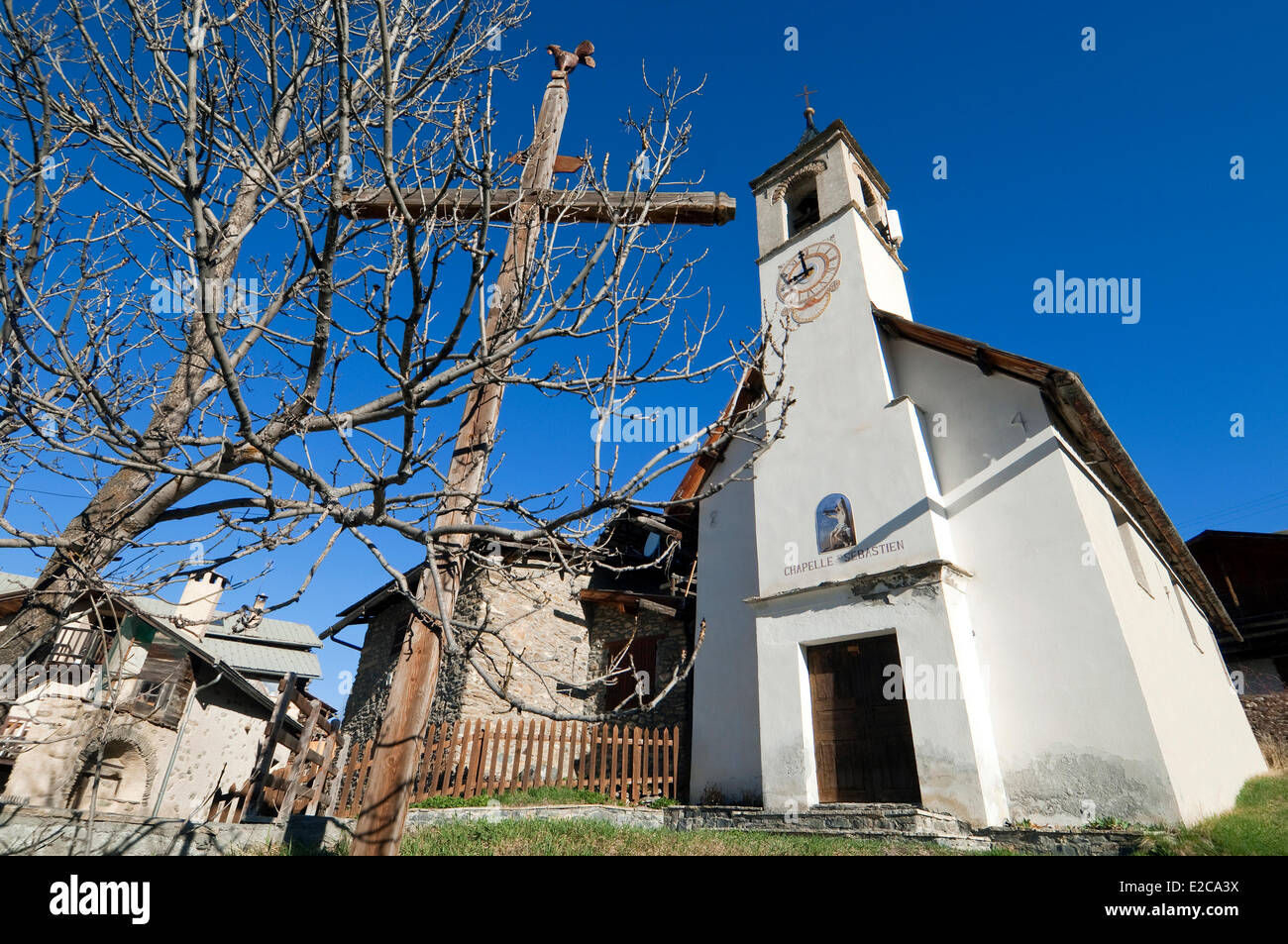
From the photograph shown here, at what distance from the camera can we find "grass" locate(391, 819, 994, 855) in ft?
19.9

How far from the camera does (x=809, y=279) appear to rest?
12500 millimetres

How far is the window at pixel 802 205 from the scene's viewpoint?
1375 centimetres

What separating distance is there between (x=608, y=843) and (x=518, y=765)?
4381 mm

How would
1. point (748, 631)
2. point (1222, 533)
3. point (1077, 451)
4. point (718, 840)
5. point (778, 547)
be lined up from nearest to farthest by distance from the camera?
point (718, 840)
point (1077, 451)
point (778, 547)
point (748, 631)
point (1222, 533)

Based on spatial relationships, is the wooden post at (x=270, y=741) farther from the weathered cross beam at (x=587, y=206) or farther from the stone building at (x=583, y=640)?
the weathered cross beam at (x=587, y=206)

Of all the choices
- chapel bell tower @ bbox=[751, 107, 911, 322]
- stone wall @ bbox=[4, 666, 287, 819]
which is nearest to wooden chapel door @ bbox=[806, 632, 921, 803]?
chapel bell tower @ bbox=[751, 107, 911, 322]

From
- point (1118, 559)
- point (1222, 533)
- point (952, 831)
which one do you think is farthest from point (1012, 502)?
point (1222, 533)

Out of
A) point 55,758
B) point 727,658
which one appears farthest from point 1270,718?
point 55,758

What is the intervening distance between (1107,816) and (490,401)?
26.7 feet

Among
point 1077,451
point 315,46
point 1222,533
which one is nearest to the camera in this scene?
point 315,46

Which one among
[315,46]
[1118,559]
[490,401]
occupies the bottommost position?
[490,401]

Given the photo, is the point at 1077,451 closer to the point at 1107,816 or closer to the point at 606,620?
the point at 1107,816

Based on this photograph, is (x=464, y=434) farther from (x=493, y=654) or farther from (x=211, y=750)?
(x=211, y=750)

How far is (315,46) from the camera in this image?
4047 mm
